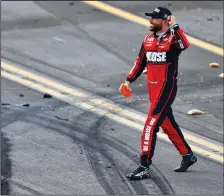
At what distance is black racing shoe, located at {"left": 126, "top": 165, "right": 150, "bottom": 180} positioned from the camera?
10.0m

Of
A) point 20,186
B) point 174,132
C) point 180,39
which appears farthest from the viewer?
point 174,132

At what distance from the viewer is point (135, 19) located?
1872 cm

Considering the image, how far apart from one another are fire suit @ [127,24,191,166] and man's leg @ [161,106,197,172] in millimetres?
60

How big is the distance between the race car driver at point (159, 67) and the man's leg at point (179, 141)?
1.6 inches

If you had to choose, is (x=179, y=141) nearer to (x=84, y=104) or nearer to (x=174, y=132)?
(x=174, y=132)

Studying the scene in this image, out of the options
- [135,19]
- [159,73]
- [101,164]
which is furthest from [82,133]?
[135,19]

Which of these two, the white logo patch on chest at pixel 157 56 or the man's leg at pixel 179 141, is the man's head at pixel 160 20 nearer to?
the white logo patch on chest at pixel 157 56

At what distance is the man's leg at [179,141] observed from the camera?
1032 cm

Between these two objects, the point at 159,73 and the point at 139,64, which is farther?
the point at 139,64

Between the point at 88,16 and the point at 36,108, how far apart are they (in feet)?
20.5

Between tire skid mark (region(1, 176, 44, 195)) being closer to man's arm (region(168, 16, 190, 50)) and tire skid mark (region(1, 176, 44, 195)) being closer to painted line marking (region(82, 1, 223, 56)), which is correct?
man's arm (region(168, 16, 190, 50))

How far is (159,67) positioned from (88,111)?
303 cm

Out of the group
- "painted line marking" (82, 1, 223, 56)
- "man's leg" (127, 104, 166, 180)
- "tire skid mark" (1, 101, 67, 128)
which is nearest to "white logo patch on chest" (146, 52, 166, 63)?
"man's leg" (127, 104, 166, 180)

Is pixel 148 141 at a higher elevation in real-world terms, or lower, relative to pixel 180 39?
lower
